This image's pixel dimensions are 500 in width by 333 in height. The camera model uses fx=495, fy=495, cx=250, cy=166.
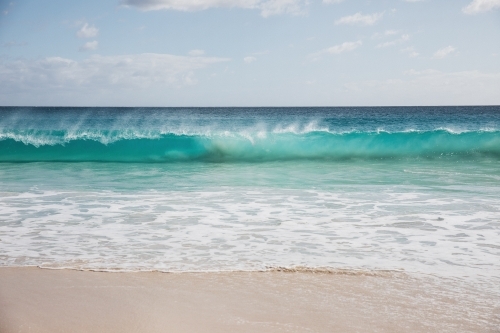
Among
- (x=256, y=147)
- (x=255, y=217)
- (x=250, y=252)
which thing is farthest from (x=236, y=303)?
(x=256, y=147)

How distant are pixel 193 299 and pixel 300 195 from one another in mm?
4571

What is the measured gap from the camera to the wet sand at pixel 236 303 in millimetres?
3145


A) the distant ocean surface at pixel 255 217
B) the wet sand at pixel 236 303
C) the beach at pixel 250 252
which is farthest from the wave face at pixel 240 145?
the wet sand at pixel 236 303

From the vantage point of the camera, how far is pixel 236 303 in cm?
350

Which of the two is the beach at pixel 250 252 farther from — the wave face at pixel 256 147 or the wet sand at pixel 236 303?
the wave face at pixel 256 147

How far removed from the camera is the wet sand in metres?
3.14

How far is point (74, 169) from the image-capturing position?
1228 centimetres

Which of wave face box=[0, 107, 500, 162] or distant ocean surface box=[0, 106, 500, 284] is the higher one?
wave face box=[0, 107, 500, 162]

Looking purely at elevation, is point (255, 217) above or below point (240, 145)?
below

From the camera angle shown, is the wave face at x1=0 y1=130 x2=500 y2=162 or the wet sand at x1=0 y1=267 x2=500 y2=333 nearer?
the wet sand at x1=0 y1=267 x2=500 y2=333

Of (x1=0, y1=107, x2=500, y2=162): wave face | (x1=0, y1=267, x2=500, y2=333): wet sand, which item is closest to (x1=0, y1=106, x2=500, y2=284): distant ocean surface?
(x1=0, y1=267, x2=500, y2=333): wet sand

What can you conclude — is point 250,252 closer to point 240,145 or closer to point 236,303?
point 236,303

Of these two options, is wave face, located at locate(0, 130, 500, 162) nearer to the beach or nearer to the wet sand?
the beach

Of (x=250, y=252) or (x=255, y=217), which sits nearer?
(x=250, y=252)
